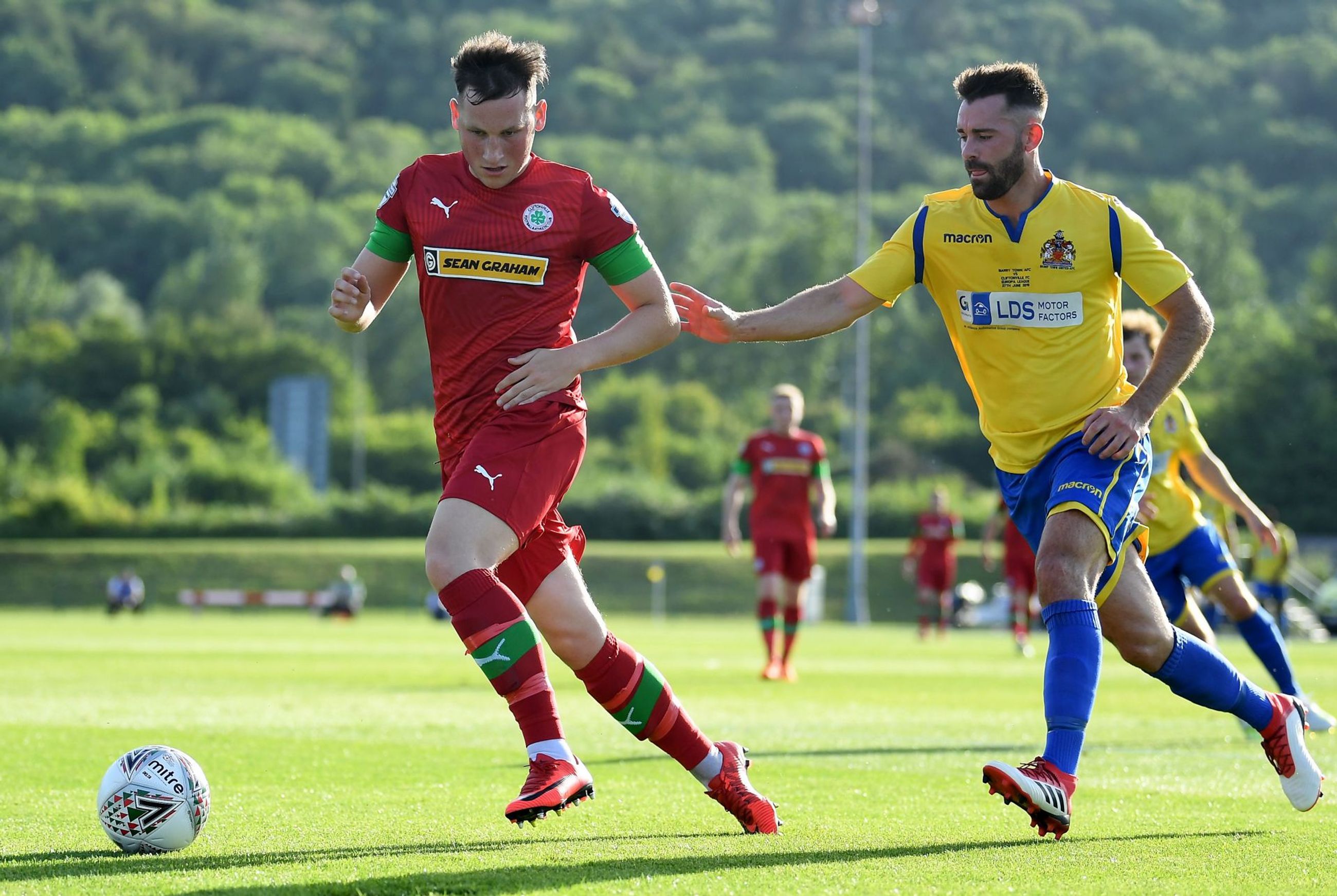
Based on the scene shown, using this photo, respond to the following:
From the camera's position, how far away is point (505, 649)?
208 inches

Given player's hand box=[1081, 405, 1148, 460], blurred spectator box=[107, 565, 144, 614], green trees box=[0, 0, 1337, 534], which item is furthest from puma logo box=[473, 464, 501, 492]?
green trees box=[0, 0, 1337, 534]

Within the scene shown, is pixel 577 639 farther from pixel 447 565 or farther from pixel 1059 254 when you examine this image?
pixel 1059 254

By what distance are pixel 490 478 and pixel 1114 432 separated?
2.03 m

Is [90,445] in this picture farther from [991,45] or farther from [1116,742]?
[991,45]

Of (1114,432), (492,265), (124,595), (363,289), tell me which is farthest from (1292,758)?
(124,595)

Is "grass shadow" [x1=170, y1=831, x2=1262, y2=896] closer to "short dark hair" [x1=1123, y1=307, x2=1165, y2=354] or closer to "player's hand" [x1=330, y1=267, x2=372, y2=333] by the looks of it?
"player's hand" [x1=330, y1=267, x2=372, y2=333]

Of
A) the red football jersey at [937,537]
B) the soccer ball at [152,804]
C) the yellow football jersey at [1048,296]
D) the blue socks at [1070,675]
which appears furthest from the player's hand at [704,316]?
the red football jersey at [937,537]

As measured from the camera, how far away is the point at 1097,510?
225 inches

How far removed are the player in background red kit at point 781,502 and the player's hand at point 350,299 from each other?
400 inches

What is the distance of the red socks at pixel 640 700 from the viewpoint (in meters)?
5.53

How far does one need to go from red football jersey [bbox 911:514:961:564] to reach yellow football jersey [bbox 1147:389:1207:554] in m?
Answer: 19.7

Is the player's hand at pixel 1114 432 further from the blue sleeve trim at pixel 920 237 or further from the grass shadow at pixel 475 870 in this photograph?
the grass shadow at pixel 475 870

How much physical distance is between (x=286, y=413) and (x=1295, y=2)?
10492 cm

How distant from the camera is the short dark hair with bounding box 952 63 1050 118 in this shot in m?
5.92
